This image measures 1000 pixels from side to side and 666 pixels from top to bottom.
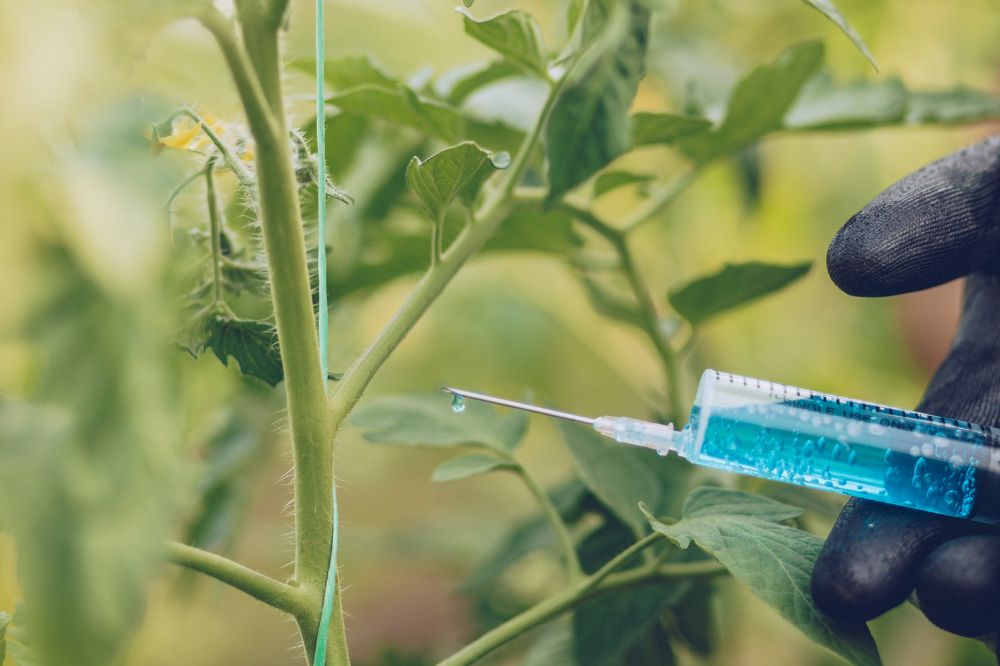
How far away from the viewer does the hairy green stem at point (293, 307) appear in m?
0.34

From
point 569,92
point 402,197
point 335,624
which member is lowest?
point 335,624

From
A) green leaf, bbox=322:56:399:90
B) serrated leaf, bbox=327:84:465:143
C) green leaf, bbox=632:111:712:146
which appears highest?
green leaf, bbox=322:56:399:90

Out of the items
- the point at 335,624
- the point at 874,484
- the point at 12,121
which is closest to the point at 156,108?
the point at 12,121

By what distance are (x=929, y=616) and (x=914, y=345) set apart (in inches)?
33.2

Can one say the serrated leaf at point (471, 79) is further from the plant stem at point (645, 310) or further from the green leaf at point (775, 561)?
the green leaf at point (775, 561)

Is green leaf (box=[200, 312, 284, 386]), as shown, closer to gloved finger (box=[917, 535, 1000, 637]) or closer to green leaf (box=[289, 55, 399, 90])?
green leaf (box=[289, 55, 399, 90])

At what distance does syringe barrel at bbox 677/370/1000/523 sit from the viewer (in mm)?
430

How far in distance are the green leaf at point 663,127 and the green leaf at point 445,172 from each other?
13cm

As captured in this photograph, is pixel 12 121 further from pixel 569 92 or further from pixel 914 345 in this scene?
pixel 914 345

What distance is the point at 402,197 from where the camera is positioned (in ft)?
2.50

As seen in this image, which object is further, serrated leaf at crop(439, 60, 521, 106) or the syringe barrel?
serrated leaf at crop(439, 60, 521, 106)

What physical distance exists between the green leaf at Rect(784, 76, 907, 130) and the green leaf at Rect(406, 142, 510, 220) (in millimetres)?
311

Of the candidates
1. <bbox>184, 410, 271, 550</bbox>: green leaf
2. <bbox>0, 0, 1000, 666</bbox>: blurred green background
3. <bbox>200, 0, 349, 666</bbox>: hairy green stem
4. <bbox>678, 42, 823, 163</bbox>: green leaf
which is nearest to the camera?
<bbox>200, 0, 349, 666</bbox>: hairy green stem

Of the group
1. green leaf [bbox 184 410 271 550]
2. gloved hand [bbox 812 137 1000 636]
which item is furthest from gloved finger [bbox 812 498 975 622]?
green leaf [bbox 184 410 271 550]
